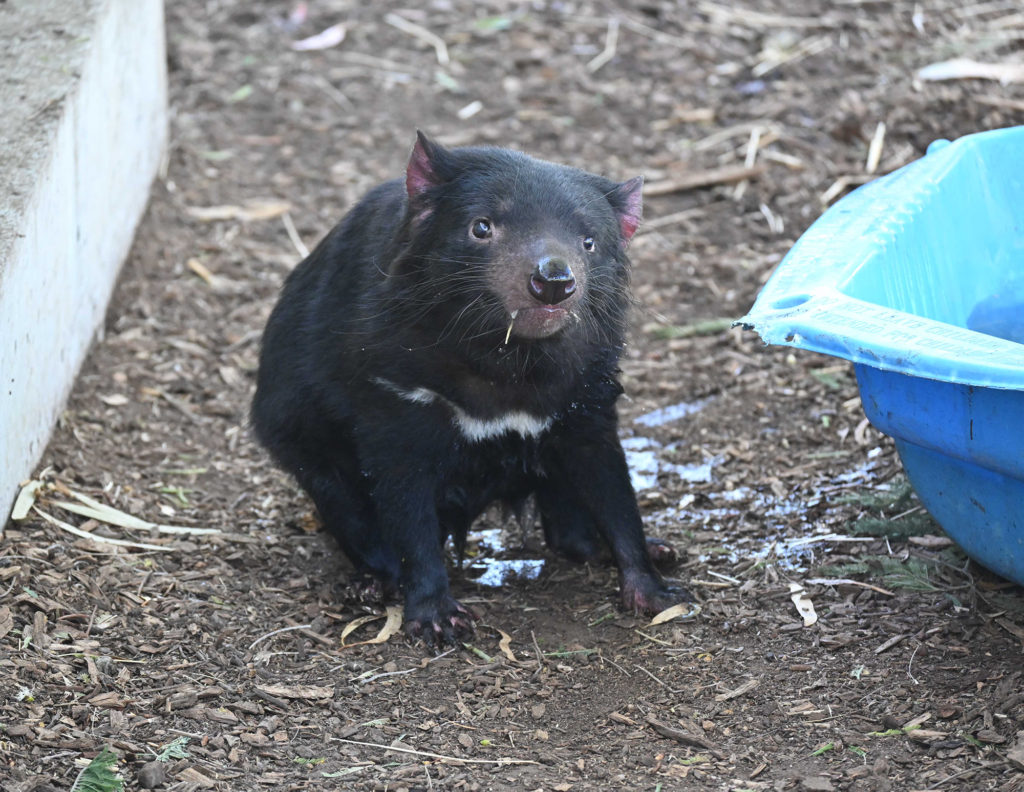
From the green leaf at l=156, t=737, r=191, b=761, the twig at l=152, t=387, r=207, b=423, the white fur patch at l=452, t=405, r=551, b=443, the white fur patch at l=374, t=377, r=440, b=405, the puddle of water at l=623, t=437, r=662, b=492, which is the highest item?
the white fur patch at l=374, t=377, r=440, b=405

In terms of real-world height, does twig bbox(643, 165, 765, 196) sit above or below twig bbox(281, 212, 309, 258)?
above

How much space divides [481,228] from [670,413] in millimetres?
1798

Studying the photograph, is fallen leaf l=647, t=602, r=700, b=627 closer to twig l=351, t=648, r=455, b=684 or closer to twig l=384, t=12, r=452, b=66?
twig l=351, t=648, r=455, b=684

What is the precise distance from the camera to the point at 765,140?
6.76 meters

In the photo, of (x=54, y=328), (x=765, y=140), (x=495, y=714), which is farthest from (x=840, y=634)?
(x=765, y=140)

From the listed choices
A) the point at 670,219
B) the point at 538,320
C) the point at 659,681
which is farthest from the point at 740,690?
the point at 670,219

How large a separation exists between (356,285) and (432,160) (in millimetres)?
523

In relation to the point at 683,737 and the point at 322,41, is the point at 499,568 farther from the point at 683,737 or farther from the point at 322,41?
the point at 322,41

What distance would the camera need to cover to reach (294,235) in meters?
6.29

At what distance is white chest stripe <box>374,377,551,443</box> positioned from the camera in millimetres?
3676

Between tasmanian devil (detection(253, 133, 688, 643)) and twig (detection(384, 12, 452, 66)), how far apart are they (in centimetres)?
389

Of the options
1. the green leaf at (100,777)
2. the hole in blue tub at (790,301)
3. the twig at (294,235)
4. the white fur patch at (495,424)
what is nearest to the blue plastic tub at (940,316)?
the hole in blue tub at (790,301)

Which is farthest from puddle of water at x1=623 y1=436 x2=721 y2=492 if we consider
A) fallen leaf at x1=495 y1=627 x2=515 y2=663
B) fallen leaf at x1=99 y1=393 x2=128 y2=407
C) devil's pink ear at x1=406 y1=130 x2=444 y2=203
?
fallen leaf at x1=99 y1=393 x2=128 y2=407

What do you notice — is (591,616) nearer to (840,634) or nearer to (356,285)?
(840,634)
